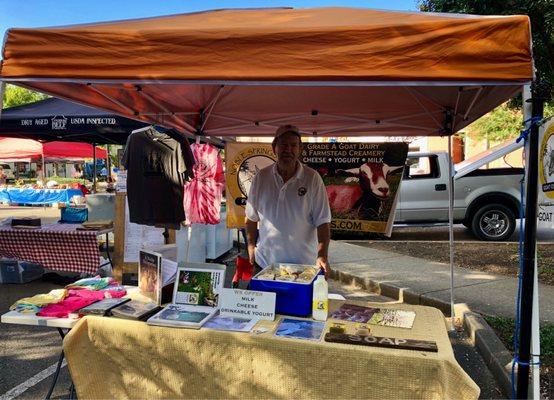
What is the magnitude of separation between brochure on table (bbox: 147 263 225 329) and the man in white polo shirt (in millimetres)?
784

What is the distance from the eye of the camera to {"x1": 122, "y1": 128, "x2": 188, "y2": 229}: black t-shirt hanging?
4234 millimetres

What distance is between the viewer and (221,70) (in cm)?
219

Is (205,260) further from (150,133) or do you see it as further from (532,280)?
(532,280)

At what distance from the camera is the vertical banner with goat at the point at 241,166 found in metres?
5.62

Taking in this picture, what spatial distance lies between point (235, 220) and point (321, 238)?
2.80m

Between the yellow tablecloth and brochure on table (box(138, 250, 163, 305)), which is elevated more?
brochure on table (box(138, 250, 163, 305))

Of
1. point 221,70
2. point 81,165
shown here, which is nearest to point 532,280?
point 221,70

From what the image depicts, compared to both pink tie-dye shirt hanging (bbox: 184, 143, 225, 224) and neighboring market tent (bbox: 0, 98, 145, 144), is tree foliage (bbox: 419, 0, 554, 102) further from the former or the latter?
neighboring market tent (bbox: 0, 98, 145, 144)

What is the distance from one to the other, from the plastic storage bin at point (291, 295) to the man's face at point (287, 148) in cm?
107

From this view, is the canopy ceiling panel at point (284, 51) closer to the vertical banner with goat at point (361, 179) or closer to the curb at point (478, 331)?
the curb at point (478, 331)

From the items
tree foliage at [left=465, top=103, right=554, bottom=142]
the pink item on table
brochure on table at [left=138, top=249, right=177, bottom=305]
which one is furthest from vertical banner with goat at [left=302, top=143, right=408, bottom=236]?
tree foliage at [left=465, top=103, right=554, bottom=142]

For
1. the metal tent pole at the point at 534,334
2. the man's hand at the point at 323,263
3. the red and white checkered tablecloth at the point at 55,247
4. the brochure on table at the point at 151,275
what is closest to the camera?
the metal tent pole at the point at 534,334

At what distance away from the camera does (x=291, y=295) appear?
2.44m

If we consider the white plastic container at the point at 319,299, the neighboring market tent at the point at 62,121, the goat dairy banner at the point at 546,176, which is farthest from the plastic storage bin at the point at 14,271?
the goat dairy banner at the point at 546,176
